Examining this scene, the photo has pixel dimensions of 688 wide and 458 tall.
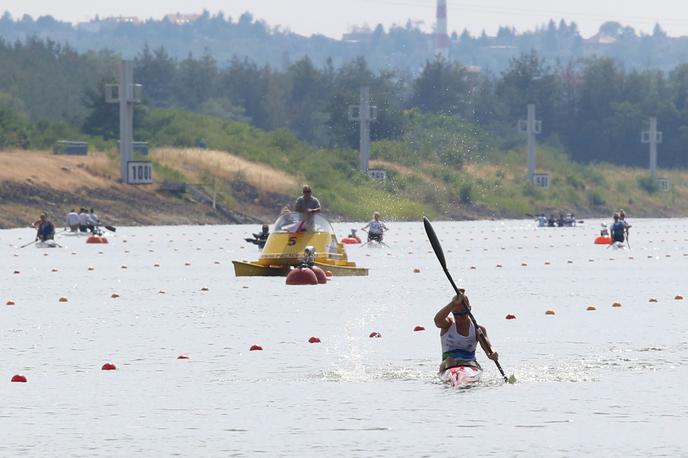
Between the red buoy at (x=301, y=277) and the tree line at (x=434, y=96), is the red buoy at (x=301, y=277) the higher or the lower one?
the higher one

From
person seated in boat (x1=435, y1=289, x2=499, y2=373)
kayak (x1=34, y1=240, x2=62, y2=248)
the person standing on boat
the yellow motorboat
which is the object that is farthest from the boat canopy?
kayak (x1=34, y1=240, x2=62, y2=248)

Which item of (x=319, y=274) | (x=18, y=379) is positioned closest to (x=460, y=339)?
(x=18, y=379)

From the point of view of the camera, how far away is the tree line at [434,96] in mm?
159750

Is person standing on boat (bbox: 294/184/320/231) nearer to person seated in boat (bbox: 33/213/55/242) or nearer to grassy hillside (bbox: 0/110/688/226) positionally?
person seated in boat (bbox: 33/213/55/242)

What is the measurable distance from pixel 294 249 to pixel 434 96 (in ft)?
439

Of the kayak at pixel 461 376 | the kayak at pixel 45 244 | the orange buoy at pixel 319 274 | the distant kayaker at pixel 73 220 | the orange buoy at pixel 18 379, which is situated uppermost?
the kayak at pixel 461 376

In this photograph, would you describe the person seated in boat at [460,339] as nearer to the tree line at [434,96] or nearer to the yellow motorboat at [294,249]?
the yellow motorboat at [294,249]

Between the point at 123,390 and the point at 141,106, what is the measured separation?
100 meters

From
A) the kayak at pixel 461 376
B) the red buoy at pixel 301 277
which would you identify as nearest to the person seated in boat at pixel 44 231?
the red buoy at pixel 301 277

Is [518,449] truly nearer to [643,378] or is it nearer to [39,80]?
[643,378]

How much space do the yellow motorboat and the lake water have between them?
0.69 metres

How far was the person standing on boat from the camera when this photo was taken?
3816 cm

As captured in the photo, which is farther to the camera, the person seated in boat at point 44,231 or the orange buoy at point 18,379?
the person seated in boat at point 44,231

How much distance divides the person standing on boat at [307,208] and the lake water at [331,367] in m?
1.41
